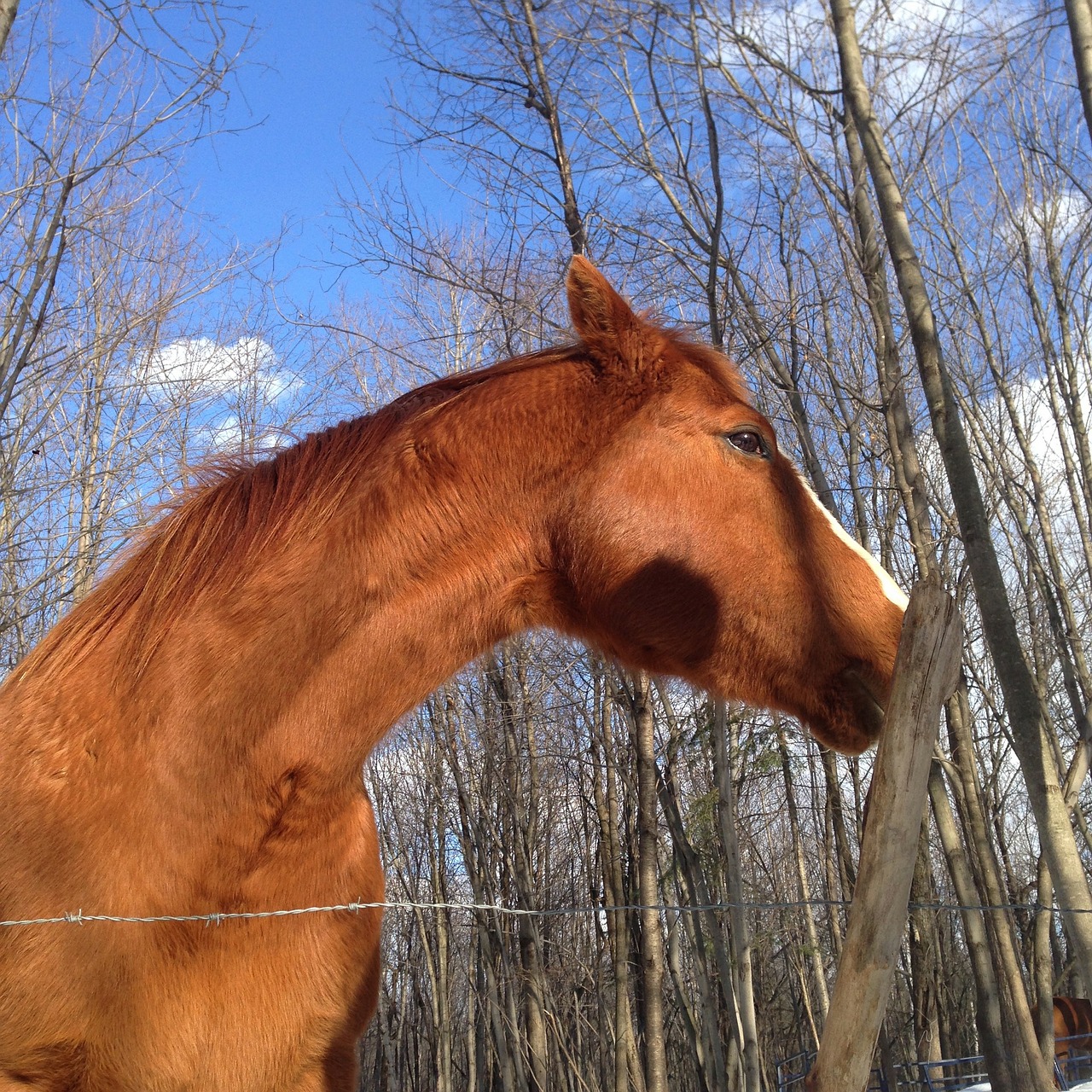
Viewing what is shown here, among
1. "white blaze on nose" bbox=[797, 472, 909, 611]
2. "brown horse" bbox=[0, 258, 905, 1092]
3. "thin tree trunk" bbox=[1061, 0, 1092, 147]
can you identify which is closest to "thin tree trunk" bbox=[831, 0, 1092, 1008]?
"thin tree trunk" bbox=[1061, 0, 1092, 147]

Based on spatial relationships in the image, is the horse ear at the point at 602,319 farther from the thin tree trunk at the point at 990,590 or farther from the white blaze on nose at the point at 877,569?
the thin tree trunk at the point at 990,590

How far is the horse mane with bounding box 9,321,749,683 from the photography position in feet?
6.97

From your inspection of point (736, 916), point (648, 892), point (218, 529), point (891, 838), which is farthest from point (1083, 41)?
point (648, 892)

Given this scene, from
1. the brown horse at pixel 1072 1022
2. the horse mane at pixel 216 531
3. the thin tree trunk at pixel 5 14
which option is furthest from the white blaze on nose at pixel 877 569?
the brown horse at pixel 1072 1022

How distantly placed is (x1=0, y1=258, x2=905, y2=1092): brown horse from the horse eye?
12 millimetres

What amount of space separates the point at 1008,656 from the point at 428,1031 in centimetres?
2252

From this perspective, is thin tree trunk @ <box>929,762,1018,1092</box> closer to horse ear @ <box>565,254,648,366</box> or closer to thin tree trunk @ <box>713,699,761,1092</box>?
thin tree trunk @ <box>713,699,761,1092</box>

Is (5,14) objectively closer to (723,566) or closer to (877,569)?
(723,566)

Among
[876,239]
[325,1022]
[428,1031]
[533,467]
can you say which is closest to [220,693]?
[325,1022]

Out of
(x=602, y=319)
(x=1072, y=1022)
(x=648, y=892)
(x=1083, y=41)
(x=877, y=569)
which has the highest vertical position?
(x=1083, y=41)

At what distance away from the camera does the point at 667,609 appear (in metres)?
2.35

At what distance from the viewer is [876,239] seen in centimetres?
591

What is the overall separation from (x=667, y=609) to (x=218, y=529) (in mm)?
1135

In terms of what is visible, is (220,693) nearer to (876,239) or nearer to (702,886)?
(876,239)
